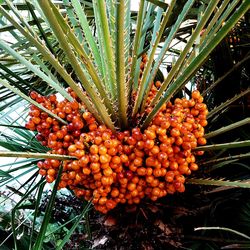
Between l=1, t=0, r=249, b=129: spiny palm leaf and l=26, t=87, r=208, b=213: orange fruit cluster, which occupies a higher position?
l=1, t=0, r=249, b=129: spiny palm leaf

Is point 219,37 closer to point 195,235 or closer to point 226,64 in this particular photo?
point 226,64

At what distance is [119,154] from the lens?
0.98 m

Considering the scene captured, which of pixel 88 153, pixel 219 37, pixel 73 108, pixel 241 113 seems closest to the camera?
pixel 219 37

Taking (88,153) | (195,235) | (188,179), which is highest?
(88,153)

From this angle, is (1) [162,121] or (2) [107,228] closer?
(1) [162,121]

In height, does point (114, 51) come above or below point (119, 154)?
above

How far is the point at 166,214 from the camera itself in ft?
3.81

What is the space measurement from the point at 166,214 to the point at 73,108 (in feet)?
1.51

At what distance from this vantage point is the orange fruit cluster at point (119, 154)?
3.09ft

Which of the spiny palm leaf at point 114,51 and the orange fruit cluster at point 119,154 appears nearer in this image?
the spiny palm leaf at point 114,51

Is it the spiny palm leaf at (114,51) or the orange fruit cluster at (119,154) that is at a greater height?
the spiny palm leaf at (114,51)

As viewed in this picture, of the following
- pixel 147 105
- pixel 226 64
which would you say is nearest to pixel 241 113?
pixel 226 64

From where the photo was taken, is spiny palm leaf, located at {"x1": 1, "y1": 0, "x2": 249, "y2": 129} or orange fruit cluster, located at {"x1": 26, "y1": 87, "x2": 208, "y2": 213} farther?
orange fruit cluster, located at {"x1": 26, "y1": 87, "x2": 208, "y2": 213}

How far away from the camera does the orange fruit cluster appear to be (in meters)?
0.94
